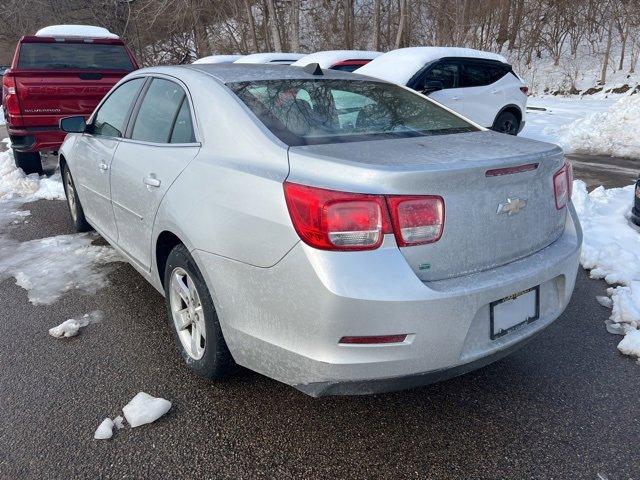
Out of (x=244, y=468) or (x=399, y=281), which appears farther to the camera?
(x=244, y=468)

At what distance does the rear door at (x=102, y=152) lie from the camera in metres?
3.49

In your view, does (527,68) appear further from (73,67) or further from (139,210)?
(139,210)

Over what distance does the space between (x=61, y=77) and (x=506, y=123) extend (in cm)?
687

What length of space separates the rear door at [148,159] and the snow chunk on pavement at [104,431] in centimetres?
96

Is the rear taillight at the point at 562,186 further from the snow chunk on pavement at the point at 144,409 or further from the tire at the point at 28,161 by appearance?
the tire at the point at 28,161

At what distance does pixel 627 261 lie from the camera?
3.93 metres

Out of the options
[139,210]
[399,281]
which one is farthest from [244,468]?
[139,210]

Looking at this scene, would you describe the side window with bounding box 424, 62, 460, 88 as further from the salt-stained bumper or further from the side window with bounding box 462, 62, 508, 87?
the salt-stained bumper

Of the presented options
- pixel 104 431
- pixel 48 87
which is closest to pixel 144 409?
pixel 104 431

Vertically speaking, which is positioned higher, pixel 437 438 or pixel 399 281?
pixel 399 281

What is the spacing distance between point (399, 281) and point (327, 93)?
55.3 inches

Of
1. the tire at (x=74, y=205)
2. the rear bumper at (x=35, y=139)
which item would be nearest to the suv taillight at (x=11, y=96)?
the rear bumper at (x=35, y=139)

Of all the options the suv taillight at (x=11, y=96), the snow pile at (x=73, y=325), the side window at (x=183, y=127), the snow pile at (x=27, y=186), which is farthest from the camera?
the snow pile at (x=27, y=186)

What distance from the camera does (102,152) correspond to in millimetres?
3611
